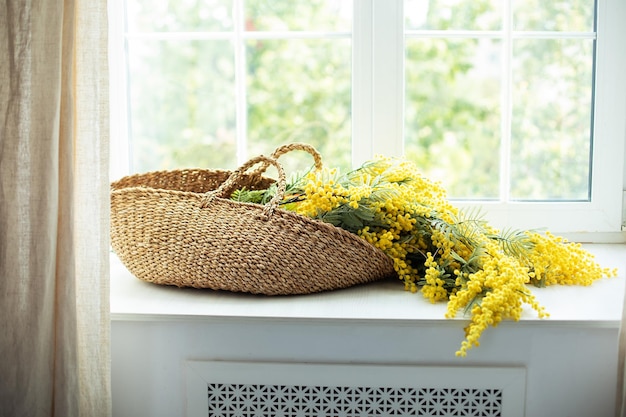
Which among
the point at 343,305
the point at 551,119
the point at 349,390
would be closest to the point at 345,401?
the point at 349,390

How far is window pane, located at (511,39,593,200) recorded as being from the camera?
184 centimetres

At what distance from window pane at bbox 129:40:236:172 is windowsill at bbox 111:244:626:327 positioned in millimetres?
587

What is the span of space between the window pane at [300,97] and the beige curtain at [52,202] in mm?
823

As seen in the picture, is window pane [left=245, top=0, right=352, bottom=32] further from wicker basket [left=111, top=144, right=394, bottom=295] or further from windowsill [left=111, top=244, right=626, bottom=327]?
windowsill [left=111, top=244, right=626, bottom=327]

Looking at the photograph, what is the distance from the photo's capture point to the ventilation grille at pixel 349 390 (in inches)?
52.9

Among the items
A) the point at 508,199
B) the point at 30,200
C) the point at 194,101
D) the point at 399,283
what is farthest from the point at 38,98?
the point at 508,199

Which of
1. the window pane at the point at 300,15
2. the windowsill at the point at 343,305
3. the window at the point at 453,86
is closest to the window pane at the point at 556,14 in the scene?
the window at the point at 453,86

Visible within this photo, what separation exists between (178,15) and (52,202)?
3.14ft

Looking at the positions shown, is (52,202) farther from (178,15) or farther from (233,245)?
(178,15)

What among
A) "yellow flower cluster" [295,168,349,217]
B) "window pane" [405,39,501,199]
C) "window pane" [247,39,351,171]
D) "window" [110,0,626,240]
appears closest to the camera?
"yellow flower cluster" [295,168,349,217]

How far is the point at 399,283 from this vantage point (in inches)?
61.9

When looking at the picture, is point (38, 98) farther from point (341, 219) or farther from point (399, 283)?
point (399, 283)

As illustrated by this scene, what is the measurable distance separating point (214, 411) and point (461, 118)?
3.92 ft

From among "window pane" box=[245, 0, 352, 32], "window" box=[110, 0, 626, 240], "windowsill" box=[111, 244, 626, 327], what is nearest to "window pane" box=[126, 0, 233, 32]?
"window" box=[110, 0, 626, 240]
